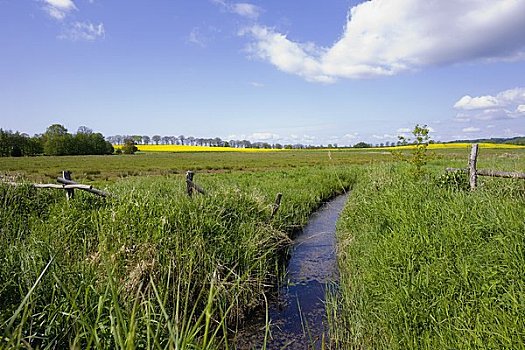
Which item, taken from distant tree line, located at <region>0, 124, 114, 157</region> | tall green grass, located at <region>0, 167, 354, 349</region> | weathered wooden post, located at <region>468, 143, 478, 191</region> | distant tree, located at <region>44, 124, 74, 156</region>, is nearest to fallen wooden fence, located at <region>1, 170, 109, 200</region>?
tall green grass, located at <region>0, 167, 354, 349</region>

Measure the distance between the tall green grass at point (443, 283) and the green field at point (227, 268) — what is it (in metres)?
0.02

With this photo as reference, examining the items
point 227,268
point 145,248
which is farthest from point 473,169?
point 145,248

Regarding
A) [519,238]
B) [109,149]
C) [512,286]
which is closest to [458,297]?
[512,286]

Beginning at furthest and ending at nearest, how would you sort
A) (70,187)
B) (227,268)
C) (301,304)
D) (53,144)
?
(53,144) → (70,187) → (301,304) → (227,268)

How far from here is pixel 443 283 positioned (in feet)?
13.8

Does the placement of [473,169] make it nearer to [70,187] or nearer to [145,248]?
[145,248]

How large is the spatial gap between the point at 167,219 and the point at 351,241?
4.47 metres

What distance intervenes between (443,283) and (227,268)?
2762mm

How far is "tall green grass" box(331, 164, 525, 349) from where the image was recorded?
3.44 meters

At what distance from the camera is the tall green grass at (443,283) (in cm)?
344

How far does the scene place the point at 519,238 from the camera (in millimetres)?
4090

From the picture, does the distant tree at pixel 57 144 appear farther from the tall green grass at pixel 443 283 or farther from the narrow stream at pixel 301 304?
the tall green grass at pixel 443 283

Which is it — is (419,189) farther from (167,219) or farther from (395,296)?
(167,219)

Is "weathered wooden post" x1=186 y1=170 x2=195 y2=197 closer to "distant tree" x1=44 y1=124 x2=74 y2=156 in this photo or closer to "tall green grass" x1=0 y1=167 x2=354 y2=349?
"tall green grass" x1=0 y1=167 x2=354 y2=349
